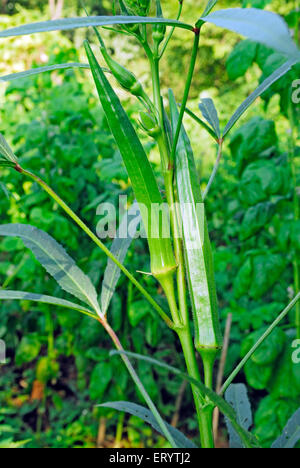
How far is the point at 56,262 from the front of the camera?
1.54ft

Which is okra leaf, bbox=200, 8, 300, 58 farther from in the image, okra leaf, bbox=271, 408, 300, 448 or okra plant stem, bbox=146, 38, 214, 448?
okra leaf, bbox=271, 408, 300, 448

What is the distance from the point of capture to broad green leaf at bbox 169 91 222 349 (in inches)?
16.6

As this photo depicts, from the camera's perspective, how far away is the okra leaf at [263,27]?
0.22 metres

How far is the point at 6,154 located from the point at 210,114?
241mm

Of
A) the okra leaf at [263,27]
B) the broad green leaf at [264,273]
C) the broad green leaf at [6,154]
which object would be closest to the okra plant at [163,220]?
the broad green leaf at [6,154]

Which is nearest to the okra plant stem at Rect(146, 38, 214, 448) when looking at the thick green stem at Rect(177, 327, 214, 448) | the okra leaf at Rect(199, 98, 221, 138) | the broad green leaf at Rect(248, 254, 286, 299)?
the thick green stem at Rect(177, 327, 214, 448)

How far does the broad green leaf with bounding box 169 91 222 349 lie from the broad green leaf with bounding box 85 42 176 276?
2cm

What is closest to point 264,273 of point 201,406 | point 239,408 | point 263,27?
point 239,408

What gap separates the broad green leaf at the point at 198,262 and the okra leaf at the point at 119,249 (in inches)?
3.8

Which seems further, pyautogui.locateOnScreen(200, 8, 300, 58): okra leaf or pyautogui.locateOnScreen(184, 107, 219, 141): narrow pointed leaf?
pyautogui.locateOnScreen(184, 107, 219, 141): narrow pointed leaf

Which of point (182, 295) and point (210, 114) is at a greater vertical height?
point (210, 114)

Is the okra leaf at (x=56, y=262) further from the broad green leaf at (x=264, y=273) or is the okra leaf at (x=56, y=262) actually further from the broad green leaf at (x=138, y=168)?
the broad green leaf at (x=264, y=273)

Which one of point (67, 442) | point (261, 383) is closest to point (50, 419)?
point (67, 442)

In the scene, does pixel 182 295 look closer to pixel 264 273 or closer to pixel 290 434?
pixel 290 434
